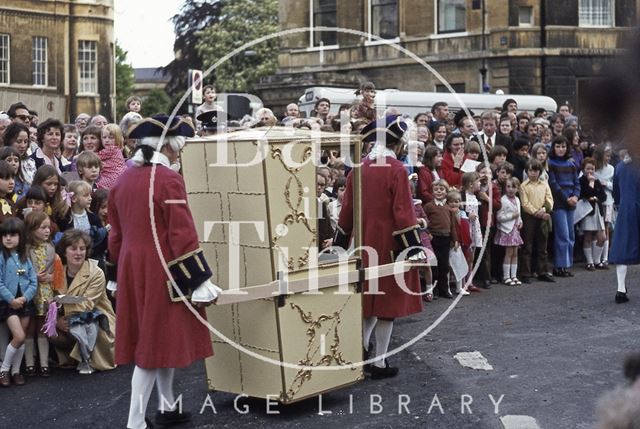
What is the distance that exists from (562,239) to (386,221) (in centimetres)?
573

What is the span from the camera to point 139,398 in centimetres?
652

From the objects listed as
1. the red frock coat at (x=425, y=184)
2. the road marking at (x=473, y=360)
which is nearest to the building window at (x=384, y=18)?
the red frock coat at (x=425, y=184)

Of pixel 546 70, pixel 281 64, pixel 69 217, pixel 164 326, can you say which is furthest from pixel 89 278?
pixel 281 64

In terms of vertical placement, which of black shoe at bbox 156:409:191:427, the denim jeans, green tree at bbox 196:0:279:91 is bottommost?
black shoe at bbox 156:409:191:427

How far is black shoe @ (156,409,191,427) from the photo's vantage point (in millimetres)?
6906

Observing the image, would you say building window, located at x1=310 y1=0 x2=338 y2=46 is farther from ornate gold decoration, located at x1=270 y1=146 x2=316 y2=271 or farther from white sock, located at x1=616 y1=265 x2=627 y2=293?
ornate gold decoration, located at x1=270 y1=146 x2=316 y2=271

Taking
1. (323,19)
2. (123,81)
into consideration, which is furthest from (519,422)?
(123,81)

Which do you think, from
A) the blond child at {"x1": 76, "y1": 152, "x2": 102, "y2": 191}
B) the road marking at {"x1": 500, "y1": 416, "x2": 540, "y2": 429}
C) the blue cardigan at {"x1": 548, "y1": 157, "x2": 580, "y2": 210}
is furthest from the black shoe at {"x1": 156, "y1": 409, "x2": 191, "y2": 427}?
the blue cardigan at {"x1": 548, "y1": 157, "x2": 580, "y2": 210}

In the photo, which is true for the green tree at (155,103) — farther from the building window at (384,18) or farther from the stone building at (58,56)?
the building window at (384,18)

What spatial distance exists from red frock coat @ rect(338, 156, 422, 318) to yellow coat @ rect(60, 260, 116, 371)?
228 cm

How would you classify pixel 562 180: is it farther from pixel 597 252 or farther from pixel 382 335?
pixel 382 335

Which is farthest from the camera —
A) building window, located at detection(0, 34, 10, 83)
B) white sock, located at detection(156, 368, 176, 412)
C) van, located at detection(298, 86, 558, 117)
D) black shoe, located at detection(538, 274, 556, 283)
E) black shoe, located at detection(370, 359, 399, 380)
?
building window, located at detection(0, 34, 10, 83)

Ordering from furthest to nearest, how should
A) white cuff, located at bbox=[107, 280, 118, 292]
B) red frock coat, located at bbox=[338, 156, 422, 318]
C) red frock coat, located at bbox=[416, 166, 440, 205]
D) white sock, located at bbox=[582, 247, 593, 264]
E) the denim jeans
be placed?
white sock, located at bbox=[582, 247, 593, 264], the denim jeans, red frock coat, located at bbox=[416, 166, 440, 205], red frock coat, located at bbox=[338, 156, 422, 318], white cuff, located at bbox=[107, 280, 118, 292]

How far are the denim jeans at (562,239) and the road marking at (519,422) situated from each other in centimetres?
689
